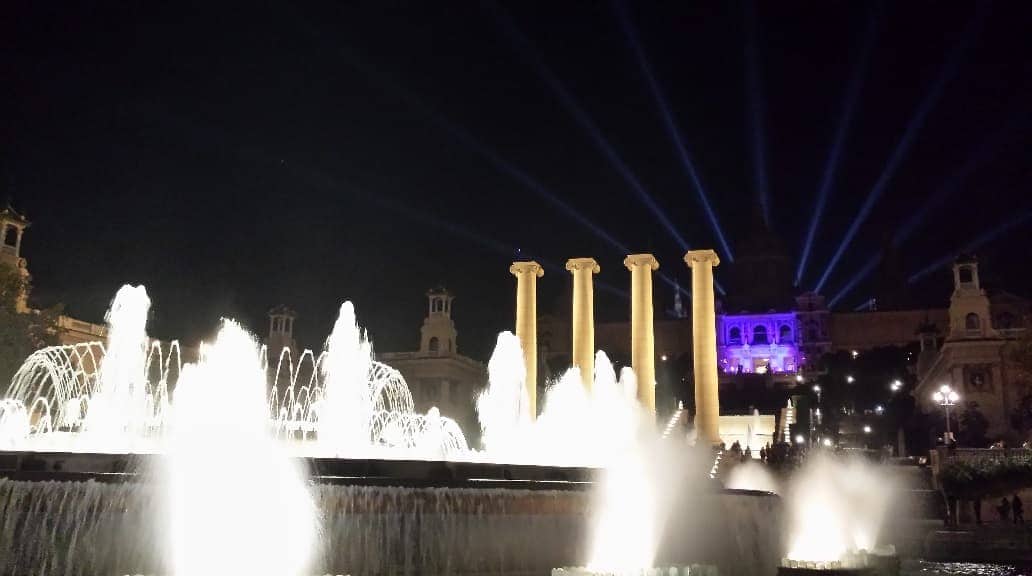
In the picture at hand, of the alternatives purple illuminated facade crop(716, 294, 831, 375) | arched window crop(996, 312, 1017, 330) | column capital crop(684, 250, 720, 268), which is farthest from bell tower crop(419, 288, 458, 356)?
arched window crop(996, 312, 1017, 330)

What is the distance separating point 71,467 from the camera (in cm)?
1898

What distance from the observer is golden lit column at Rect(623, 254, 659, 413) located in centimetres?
5272

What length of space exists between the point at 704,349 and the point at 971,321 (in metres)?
33.3

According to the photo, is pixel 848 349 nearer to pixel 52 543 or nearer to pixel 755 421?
pixel 755 421

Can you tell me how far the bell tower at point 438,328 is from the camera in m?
88.1

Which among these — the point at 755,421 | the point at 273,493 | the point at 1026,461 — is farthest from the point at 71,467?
the point at 755,421

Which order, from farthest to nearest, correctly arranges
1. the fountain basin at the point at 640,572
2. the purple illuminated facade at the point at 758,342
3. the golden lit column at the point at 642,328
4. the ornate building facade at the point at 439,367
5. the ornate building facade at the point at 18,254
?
the purple illuminated facade at the point at 758,342 → the ornate building facade at the point at 439,367 → the ornate building facade at the point at 18,254 → the golden lit column at the point at 642,328 → the fountain basin at the point at 640,572

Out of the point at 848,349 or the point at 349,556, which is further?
the point at 848,349

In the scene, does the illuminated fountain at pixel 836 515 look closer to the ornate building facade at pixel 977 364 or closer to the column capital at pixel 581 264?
the column capital at pixel 581 264

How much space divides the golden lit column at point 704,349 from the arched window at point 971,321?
99.5 ft

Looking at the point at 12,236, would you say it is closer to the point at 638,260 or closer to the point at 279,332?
the point at 279,332

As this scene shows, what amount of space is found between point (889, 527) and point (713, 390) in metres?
15.3

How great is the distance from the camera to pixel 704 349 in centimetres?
5200

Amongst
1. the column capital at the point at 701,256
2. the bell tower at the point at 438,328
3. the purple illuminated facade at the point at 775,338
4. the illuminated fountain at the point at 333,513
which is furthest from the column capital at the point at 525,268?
the purple illuminated facade at the point at 775,338
